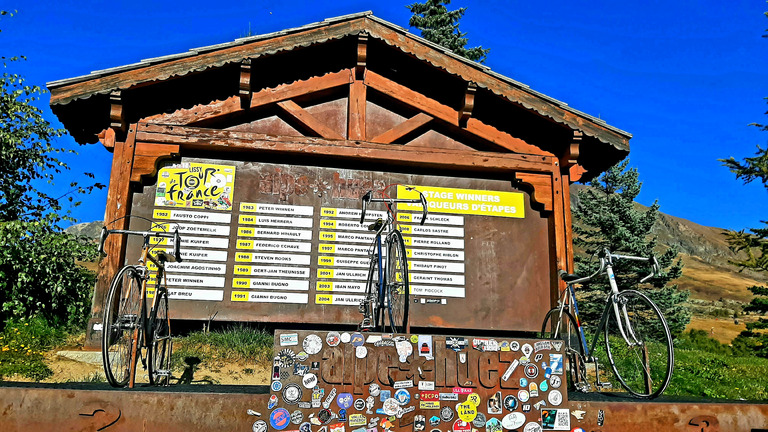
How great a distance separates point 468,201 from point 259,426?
6.16 meters

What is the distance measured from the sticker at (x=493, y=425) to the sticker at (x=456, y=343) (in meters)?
0.53

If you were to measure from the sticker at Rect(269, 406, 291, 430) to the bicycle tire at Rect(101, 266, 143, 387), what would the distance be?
1.44m

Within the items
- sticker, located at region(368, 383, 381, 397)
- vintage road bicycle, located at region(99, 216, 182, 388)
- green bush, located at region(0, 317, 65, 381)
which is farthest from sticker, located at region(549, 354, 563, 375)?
green bush, located at region(0, 317, 65, 381)

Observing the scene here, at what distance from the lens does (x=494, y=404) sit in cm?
402

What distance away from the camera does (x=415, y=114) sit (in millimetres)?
9672

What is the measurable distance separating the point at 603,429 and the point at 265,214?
6.01 metres

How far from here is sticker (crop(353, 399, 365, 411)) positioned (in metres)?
3.88

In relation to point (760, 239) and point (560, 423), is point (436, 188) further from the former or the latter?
point (760, 239)

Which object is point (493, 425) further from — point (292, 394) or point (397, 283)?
point (397, 283)

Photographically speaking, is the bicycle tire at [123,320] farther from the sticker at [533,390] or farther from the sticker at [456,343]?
the sticker at [533,390]

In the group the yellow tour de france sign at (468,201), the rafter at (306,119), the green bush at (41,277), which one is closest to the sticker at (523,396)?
the yellow tour de france sign at (468,201)

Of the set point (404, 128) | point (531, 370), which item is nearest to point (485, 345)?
point (531, 370)

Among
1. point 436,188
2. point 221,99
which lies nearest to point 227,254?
point 221,99

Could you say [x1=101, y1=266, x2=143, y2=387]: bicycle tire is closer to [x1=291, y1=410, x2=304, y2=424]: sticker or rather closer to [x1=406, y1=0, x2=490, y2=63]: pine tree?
[x1=291, y1=410, x2=304, y2=424]: sticker
